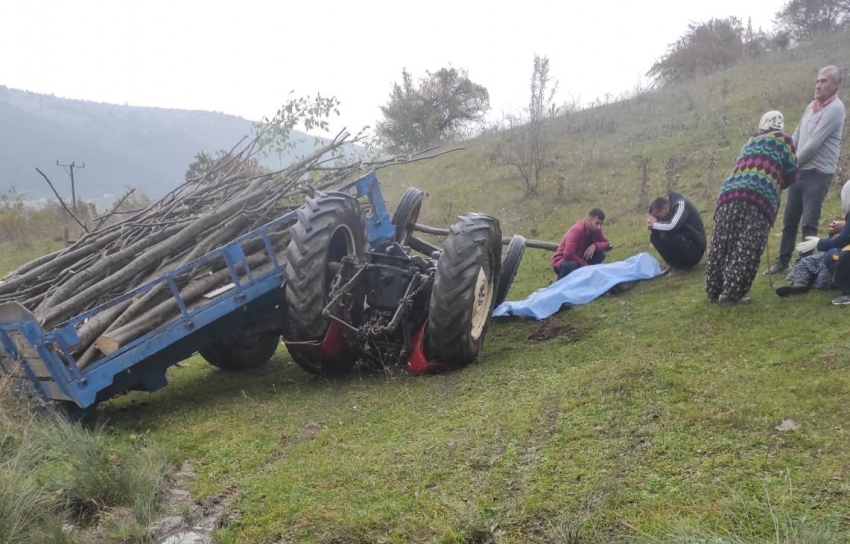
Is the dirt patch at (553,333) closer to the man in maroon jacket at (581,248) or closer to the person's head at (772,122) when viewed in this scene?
the man in maroon jacket at (581,248)

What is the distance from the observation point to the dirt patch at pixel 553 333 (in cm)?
590

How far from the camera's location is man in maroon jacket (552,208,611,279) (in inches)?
318

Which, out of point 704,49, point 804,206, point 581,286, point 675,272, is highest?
point 704,49

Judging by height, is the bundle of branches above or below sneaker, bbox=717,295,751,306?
above

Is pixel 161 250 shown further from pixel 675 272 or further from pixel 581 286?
pixel 675 272

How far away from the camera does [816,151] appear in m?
5.82

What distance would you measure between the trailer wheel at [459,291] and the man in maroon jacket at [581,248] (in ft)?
9.50

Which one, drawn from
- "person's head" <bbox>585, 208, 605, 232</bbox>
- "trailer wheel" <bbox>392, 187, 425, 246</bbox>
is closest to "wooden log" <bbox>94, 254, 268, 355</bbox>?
"trailer wheel" <bbox>392, 187, 425, 246</bbox>

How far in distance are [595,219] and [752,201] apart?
8.98 feet

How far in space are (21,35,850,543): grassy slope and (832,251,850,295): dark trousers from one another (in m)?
0.19

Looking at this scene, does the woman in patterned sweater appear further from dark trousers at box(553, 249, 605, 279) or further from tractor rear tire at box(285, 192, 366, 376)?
tractor rear tire at box(285, 192, 366, 376)

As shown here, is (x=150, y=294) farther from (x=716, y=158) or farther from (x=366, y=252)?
(x=716, y=158)

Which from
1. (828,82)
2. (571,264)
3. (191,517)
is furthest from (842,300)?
(191,517)

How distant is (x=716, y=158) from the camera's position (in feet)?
42.2
